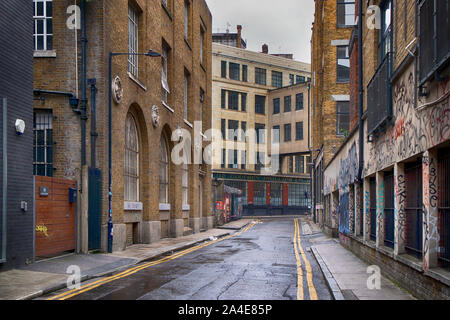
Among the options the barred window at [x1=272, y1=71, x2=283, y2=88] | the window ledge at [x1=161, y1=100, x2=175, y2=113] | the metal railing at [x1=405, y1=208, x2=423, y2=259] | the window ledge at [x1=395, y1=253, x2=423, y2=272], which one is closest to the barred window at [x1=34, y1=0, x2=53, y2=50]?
the window ledge at [x1=161, y1=100, x2=175, y2=113]

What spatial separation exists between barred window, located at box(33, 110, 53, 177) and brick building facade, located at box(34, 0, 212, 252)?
10 centimetres

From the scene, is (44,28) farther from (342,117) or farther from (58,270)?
(342,117)

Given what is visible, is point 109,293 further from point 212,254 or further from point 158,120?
point 158,120

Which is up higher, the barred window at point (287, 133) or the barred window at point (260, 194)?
the barred window at point (287, 133)

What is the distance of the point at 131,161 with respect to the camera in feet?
70.0

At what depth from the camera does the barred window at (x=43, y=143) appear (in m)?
17.4

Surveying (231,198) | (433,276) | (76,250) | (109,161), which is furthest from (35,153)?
(231,198)

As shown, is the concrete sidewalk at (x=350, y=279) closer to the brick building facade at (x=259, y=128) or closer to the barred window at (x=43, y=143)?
the barred window at (x=43, y=143)

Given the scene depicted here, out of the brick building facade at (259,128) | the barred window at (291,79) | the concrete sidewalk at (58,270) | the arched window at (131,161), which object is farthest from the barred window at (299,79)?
the concrete sidewalk at (58,270)

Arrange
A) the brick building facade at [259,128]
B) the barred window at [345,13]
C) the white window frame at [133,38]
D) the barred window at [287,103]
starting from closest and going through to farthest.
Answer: the white window frame at [133,38] < the barred window at [345,13] < the brick building facade at [259,128] < the barred window at [287,103]

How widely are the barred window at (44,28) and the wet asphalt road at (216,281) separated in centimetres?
915

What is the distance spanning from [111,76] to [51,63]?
6.95ft

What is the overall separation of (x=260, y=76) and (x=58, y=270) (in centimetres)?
5455

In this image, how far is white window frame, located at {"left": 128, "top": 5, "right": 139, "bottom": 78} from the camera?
2147cm
